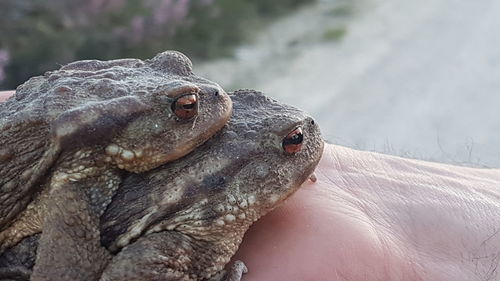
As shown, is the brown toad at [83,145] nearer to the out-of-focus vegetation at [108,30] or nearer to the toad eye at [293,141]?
the toad eye at [293,141]

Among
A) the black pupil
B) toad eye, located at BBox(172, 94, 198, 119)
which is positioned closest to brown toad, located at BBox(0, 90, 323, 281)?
the black pupil

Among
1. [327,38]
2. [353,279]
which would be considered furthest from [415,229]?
[327,38]

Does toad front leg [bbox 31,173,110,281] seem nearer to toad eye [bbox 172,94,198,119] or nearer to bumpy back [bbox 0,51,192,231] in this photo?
bumpy back [bbox 0,51,192,231]

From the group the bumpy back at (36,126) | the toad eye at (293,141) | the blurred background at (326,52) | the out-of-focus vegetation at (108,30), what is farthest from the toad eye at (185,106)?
the out-of-focus vegetation at (108,30)

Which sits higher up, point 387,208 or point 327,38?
point 387,208

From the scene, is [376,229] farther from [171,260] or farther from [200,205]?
[171,260]

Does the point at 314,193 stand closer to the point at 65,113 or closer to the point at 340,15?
the point at 65,113
